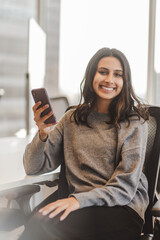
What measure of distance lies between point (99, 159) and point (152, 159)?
0.72 ft

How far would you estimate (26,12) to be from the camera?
3.94 metres

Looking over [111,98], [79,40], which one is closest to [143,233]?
[111,98]

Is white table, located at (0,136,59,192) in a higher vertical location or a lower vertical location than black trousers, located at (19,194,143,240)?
higher

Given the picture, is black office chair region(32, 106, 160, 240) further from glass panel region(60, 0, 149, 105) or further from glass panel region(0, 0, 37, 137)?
glass panel region(0, 0, 37, 137)

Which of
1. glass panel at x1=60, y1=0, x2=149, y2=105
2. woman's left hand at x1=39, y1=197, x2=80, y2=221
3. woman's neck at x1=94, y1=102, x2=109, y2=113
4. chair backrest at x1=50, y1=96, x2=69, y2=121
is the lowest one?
woman's left hand at x1=39, y1=197, x2=80, y2=221

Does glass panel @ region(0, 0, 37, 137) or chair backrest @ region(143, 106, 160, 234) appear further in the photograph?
glass panel @ region(0, 0, 37, 137)

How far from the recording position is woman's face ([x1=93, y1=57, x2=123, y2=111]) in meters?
1.38

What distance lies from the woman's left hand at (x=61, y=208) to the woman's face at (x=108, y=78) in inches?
19.0

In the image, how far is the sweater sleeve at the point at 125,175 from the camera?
45.6 inches

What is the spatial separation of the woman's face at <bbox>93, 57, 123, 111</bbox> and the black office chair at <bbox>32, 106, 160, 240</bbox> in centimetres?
19

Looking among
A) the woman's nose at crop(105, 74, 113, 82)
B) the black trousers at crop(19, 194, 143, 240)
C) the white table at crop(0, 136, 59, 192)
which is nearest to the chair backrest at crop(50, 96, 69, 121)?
the white table at crop(0, 136, 59, 192)

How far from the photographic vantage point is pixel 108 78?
4.51ft

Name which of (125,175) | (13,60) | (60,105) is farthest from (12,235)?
(13,60)

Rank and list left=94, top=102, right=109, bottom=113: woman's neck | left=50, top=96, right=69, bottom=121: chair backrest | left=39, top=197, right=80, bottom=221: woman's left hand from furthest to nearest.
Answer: left=50, top=96, right=69, bottom=121: chair backrest < left=94, top=102, right=109, bottom=113: woman's neck < left=39, top=197, right=80, bottom=221: woman's left hand
